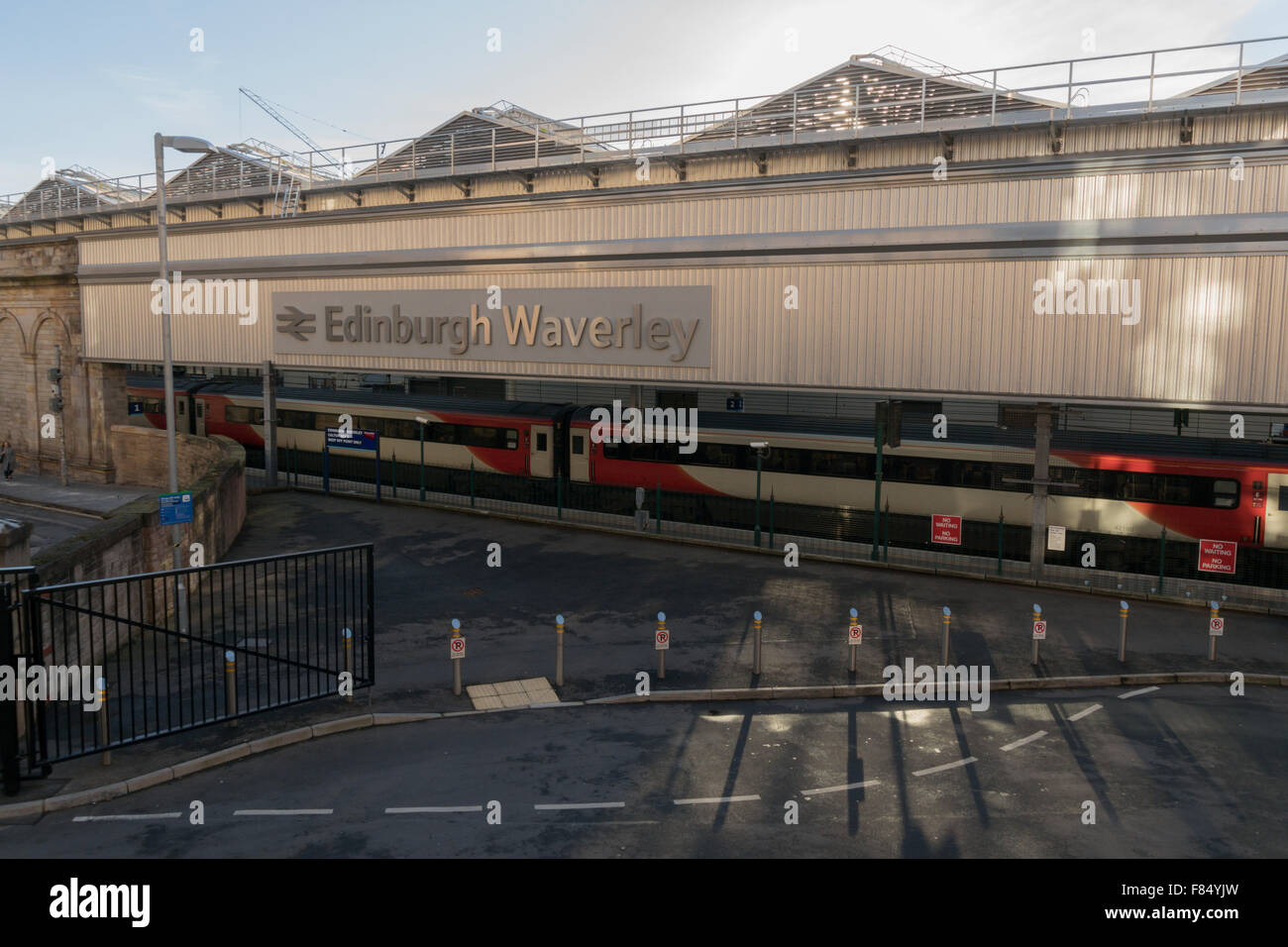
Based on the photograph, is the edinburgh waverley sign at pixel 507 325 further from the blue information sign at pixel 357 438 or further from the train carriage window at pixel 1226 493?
the train carriage window at pixel 1226 493

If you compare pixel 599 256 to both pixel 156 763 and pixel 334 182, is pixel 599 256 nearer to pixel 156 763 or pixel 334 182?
pixel 334 182

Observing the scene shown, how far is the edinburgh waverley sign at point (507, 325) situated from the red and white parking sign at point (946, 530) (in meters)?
6.63

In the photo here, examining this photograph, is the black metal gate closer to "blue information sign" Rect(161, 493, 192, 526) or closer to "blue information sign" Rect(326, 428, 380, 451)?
"blue information sign" Rect(161, 493, 192, 526)

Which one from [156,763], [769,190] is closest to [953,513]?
[769,190]

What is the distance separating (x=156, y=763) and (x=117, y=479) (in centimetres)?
2502

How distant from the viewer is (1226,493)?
63.5 ft

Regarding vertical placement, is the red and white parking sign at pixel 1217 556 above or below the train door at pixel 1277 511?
below

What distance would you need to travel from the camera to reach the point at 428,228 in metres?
25.0

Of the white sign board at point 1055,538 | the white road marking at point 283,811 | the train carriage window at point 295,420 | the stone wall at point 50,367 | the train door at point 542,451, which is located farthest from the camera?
the train carriage window at point 295,420

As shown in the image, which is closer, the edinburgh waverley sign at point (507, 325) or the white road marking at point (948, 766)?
the white road marking at point (948, 766)

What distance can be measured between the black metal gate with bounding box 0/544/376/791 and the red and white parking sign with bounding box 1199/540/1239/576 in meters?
16.4

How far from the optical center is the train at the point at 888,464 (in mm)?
19547

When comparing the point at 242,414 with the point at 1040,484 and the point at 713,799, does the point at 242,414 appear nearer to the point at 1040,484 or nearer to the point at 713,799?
the point at 1040,484

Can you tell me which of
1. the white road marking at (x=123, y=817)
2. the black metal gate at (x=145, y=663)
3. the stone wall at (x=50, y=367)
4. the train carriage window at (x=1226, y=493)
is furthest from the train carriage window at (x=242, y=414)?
the train carriage window at (x=1226, y=493)
